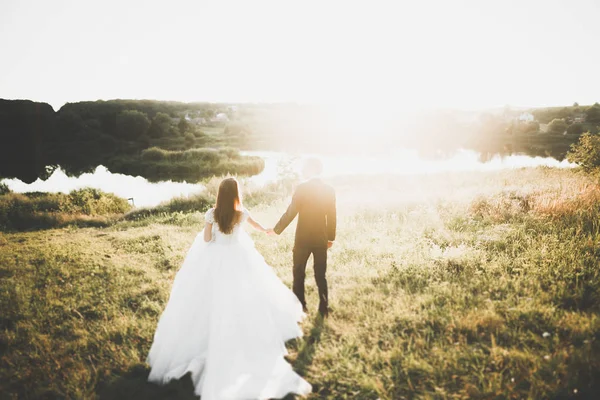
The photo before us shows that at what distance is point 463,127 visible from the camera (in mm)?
79000

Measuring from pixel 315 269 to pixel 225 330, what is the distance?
1.78 metres

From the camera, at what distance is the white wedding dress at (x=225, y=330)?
3.60m

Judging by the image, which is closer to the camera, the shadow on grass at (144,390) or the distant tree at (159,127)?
the shadow on grass at (144,390)

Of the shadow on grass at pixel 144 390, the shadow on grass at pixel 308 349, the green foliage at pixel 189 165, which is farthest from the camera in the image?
the green foliage at pixel 189 165

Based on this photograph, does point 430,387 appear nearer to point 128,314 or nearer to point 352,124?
point 128,314

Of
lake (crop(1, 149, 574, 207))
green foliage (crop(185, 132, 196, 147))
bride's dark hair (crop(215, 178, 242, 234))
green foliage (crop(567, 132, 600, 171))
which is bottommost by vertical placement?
lake (crop(1, 149, 574, 207))

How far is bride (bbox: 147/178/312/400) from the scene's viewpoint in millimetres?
3615

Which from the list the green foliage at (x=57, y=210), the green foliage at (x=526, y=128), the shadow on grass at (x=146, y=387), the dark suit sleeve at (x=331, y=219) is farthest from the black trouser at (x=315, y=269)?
the green foliage at (x=526, y=128)

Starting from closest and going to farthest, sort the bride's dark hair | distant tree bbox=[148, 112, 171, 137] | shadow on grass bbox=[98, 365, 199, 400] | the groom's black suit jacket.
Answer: shadow on grass bbox=[98, 365, 199, 400], the bride's dark hair, the groom's black suit jacket, distant tree bbox=[148, 112, 171, 137]

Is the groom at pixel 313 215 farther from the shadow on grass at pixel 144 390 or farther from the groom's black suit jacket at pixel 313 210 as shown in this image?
the shadow on grass at pixel 144 390

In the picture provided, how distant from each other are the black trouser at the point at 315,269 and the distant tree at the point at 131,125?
79.5 metres

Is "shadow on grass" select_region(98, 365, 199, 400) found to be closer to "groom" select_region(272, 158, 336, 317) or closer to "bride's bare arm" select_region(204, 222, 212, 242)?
"bride's bare arm" select_region(204, 222, 212, 242)

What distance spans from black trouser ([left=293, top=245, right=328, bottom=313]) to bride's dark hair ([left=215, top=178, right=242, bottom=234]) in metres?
1.23

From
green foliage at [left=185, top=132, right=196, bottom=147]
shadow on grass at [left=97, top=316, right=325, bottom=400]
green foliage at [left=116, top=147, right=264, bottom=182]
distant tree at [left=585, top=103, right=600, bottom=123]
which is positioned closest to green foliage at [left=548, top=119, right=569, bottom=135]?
distant tree at [left=585, top=103, right=600, bottom=123]
